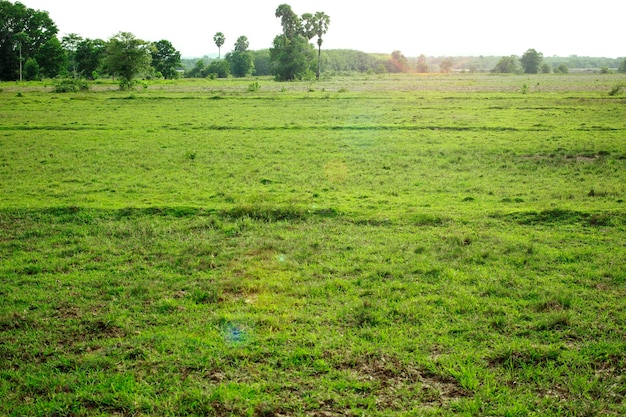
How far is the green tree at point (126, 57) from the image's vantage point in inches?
2389

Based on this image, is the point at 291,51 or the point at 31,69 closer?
the point at 31,69

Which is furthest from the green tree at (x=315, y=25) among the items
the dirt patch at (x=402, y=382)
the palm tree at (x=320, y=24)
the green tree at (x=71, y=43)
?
the dirt patch at (x=402, y=382)

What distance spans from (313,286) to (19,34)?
107964mm

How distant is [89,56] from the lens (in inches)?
3701

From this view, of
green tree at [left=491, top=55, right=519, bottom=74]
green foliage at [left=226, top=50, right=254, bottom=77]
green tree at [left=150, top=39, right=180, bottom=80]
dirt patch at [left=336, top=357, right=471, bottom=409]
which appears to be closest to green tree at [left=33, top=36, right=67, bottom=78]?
green tree at [left=150, top=39, right=180, bottom=80]

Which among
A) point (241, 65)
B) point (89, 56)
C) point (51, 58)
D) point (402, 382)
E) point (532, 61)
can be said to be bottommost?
point (402, 382)

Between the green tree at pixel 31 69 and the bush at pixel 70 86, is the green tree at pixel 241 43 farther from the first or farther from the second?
the bush at pixel 70 86

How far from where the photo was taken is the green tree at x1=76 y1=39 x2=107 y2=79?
306 ft

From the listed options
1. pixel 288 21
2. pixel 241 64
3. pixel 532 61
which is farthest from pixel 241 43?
pixel 532 61

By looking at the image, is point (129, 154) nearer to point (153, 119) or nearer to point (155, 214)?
point (155, 214)

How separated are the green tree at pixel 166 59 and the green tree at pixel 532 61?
120m

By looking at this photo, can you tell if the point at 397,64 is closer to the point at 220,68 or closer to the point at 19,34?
the point at 220,68

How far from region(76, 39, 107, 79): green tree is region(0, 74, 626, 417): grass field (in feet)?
283

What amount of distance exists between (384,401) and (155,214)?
361 inches
